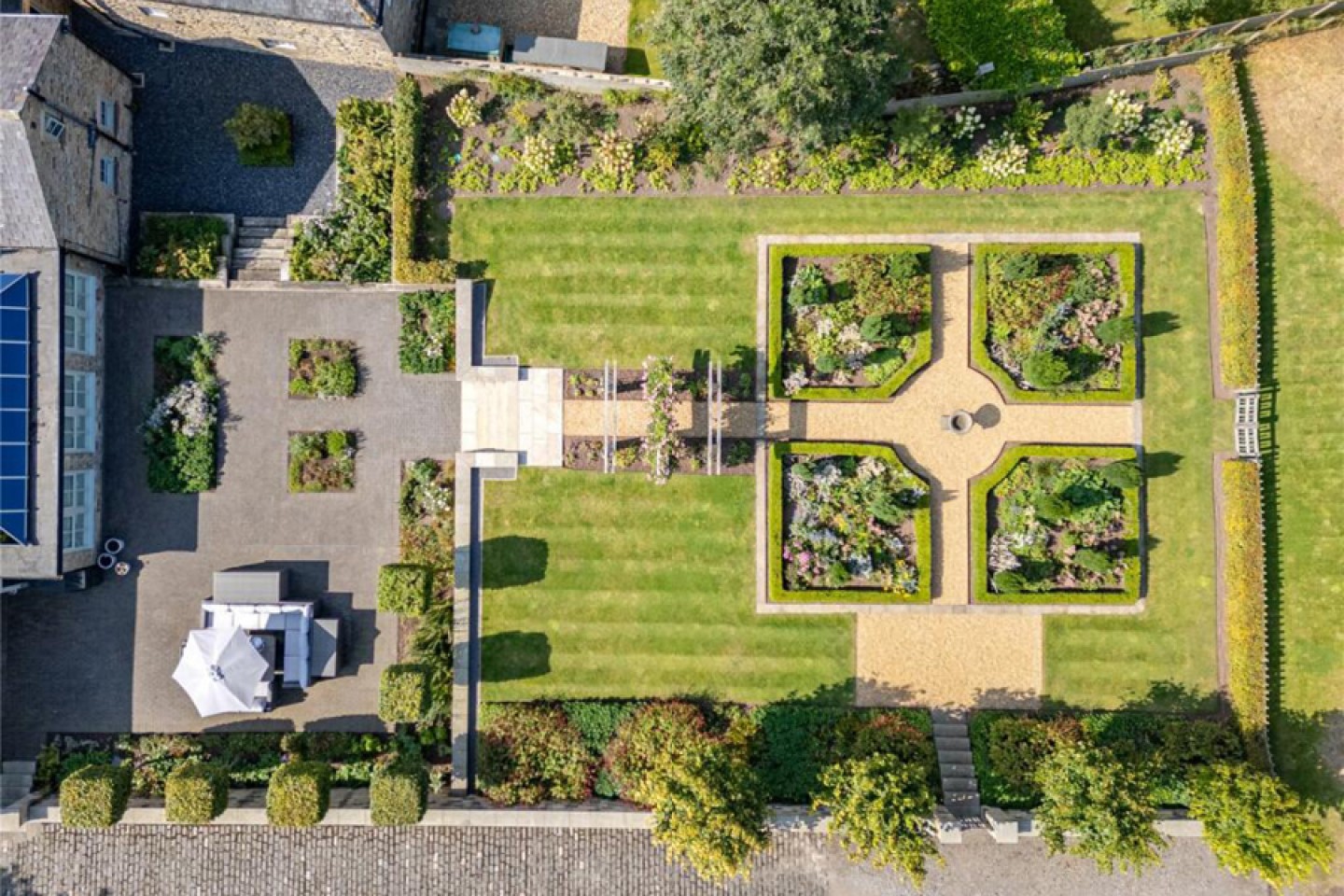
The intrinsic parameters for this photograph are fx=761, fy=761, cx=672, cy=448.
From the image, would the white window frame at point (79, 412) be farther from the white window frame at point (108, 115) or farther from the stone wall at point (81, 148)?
the white window frame at point (108, 115)

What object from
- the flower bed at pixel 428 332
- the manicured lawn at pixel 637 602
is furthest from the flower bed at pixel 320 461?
the manicured lawn at pixel 637 602

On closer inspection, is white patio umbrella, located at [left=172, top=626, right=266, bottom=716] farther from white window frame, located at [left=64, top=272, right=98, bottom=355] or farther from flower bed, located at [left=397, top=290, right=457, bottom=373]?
flower bed, located at [left=397, top=290, right=457, bottom=373]

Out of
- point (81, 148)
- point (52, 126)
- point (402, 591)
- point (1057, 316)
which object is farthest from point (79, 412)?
point (1057, 316)

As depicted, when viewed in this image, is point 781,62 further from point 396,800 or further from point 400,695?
point 396,800

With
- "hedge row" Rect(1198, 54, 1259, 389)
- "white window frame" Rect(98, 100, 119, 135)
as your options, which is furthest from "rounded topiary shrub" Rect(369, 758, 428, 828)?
"hedge row" Rect(1198, 54, 1259, 389)

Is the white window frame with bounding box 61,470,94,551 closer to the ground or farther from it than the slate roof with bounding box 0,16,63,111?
closer to the ground
